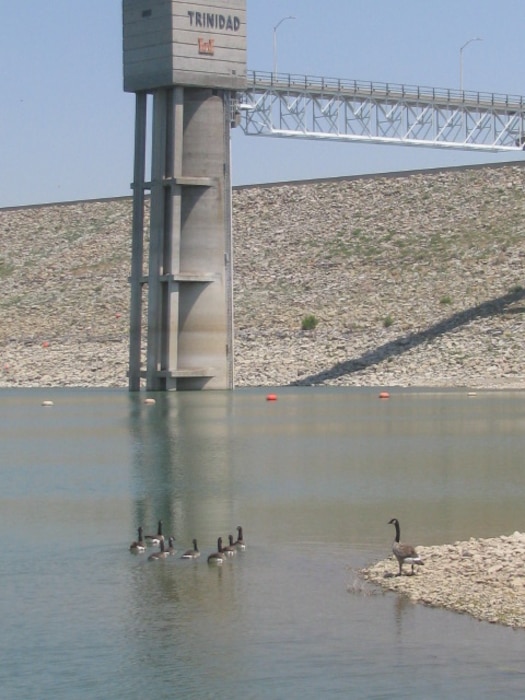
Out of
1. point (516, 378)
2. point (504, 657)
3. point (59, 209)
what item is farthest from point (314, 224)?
point (504, 657)

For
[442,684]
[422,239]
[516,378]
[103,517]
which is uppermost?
[422,239]

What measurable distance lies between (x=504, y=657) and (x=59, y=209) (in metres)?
118

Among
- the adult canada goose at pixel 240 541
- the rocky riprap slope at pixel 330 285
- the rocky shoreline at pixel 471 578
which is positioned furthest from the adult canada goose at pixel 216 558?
the rocky riprap slope at pixel 330 285

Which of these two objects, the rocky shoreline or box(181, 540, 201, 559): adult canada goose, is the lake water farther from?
the rocky shoreline

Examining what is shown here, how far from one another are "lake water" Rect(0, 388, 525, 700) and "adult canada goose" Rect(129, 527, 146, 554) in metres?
0.29

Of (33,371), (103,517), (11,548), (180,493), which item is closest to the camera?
(11,548)

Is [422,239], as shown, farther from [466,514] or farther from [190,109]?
[466,514]

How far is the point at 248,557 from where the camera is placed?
30328mm

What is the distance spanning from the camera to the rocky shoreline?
81.4 ft

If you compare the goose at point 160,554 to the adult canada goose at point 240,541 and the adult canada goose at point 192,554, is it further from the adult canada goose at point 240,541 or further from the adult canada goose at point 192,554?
the adult canada goose at point 240,541

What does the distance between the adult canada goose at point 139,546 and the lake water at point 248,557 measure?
29 centimetres

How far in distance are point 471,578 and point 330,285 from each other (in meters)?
84.7

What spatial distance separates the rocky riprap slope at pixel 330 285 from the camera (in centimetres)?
9562

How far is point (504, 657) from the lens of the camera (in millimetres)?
22391
